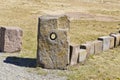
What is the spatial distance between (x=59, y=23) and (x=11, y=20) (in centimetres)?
1211

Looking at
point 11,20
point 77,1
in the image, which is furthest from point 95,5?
point 11,20

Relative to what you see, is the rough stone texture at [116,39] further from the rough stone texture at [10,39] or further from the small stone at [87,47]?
the rough stone texture at [10,39]

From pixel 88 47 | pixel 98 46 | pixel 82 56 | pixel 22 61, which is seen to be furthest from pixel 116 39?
pixel 22 61

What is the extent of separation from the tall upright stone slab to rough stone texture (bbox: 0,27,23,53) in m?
2.47

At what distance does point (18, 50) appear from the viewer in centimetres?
1722

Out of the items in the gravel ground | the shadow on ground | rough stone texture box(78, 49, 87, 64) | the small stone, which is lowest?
the gravel ground

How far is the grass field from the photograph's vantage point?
15075 mm

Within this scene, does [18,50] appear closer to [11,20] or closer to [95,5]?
[11,20]

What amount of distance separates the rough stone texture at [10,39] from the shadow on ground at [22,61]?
3.14 feet

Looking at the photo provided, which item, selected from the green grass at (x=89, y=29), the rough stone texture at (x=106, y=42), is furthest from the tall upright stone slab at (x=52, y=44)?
the green grass at (x=89, y=29)

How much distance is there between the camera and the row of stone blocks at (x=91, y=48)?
50.8 ft

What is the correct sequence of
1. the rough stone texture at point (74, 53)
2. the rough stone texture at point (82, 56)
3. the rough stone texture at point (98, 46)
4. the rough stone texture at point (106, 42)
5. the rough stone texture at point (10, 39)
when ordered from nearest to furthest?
the rough stone texture at point (74, 53) < the rough stone texture at point (82, 56) < the rough stone texture at point (10, 39) < the rough stone texture at point (98, 46) < the rough stone texture at point (106, 42)

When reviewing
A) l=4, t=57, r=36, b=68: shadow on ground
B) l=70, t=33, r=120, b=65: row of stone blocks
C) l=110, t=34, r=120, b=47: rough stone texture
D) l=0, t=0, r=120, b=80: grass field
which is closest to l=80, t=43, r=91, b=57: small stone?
l=70, t=33, r=120, b=65: row of stone blocks

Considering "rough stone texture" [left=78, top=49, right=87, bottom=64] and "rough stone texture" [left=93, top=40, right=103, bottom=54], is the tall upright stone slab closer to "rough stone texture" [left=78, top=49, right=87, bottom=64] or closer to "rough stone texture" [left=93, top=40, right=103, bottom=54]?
"rough stone texture" [left=78, top=49, right=87, bottom=64]
